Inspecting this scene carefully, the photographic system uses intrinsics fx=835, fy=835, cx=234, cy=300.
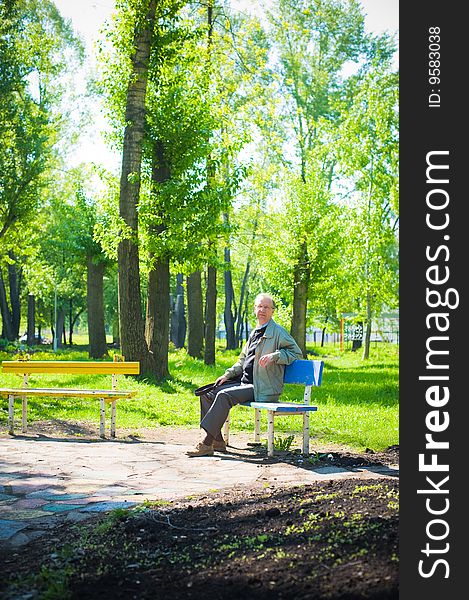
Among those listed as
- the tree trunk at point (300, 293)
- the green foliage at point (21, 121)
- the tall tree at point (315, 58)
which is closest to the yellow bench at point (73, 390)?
the green foliage at point (21, 121)

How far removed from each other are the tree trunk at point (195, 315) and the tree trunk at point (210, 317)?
2591 mm

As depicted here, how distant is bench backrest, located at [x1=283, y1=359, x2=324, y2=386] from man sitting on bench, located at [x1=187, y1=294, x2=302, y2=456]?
0.12 m

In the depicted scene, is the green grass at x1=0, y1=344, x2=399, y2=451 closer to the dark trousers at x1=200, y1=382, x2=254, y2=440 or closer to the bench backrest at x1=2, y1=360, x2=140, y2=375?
the bench backrest at x1=2, y1=360, x2=140, y2=375

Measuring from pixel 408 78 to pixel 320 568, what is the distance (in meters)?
2.20

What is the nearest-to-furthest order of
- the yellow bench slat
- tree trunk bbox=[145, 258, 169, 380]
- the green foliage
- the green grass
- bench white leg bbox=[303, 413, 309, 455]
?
1. bench white leg bbox=[303, 413, 309, 455]
2. the yellow bench slat
3. the green grass
4. tree trunk bbox=[145, 258, 169, 380]
5. the green foliage

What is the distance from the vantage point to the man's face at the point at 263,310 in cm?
930

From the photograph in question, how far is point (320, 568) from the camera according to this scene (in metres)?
3.85

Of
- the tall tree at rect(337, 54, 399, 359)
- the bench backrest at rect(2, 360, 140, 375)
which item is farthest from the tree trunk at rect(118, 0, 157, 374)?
the tall tree at rect(337, 54, 399, 359)

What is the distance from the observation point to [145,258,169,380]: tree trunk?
1752 cm

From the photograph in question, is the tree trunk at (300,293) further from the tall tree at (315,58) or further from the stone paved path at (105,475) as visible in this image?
the stone paved path at (105,475)

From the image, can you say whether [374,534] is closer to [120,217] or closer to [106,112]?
[120,217]

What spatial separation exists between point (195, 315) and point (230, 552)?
22.3 metres

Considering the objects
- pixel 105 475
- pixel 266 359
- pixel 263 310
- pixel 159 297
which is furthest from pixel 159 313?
pixel 105 475

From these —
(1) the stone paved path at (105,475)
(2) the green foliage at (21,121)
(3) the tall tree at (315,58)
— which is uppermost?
(3) the tall tree at (315,58)
